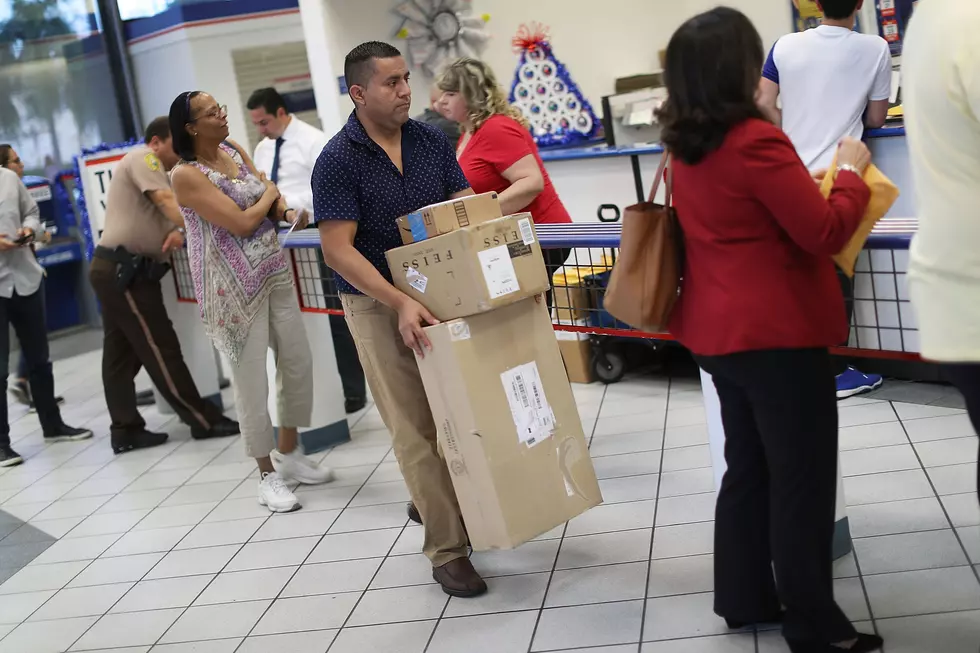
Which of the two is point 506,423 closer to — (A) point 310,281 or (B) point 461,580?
(B) point 461,580

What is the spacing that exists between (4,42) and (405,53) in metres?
3.85

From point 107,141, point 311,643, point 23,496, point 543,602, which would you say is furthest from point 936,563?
point 107,141

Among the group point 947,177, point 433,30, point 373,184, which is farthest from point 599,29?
point 947,177

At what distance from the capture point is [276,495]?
4.28 m

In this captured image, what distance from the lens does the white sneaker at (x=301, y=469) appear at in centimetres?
450

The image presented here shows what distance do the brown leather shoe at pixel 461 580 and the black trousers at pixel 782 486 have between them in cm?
87

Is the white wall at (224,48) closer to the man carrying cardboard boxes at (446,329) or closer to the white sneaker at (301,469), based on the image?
the white sneaker at (301,469)

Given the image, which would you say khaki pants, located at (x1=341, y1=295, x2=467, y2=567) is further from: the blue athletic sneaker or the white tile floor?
the blue athletic sneaker

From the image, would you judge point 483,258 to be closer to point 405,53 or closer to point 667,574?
point 667,574

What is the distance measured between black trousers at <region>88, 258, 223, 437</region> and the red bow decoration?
300cm

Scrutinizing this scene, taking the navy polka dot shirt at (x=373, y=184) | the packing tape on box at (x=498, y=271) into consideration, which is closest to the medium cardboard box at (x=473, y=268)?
the packing tape on box at (x=498, y=271)

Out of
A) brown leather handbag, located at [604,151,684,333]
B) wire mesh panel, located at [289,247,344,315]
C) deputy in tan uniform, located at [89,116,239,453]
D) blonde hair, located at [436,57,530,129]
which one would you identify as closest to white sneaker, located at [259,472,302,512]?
wire mesh panel, located at [289,247,344,315]

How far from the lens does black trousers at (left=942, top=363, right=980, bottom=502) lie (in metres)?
2.05

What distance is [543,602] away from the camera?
308cm
